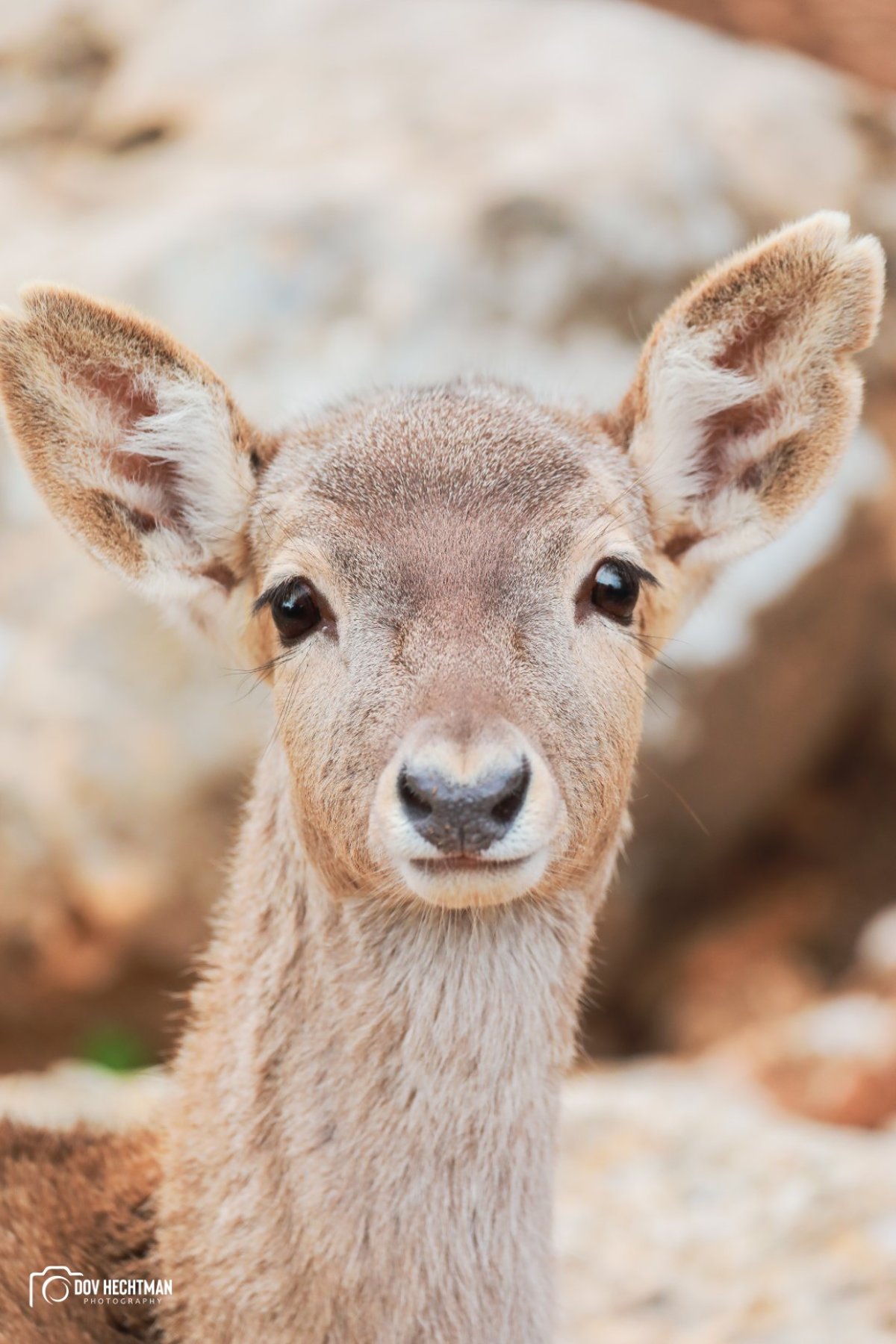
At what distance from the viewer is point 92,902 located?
319 inches

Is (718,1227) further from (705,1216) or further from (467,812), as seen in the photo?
(467,812)

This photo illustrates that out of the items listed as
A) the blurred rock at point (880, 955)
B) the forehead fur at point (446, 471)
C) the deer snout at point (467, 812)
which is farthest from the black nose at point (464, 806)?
the blurred rock at point (880, 955)

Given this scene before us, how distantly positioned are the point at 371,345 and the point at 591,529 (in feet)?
16.1

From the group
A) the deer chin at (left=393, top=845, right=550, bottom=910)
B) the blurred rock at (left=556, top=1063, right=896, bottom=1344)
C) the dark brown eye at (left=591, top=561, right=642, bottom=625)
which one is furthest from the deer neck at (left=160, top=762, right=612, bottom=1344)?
the blurred rock at (left=556, top=1063, right=896, bottom=1344)

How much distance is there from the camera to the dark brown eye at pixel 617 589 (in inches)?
150

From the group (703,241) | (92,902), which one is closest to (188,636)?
(92,902)

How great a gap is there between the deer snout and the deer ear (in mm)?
1335

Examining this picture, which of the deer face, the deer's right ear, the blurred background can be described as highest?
the blurred background

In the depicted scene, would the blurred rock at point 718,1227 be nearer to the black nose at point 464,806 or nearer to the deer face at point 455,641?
the deer face at point 455,641

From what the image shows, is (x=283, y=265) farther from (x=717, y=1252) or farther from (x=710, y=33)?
(x=717, y=1252)

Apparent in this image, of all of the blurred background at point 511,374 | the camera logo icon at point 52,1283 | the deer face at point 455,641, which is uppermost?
the blurred background at point 511,374

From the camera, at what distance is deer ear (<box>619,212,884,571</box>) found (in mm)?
4039

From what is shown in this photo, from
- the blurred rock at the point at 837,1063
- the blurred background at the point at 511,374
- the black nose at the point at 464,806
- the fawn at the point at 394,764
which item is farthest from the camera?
the blurred background at the point at 511,374

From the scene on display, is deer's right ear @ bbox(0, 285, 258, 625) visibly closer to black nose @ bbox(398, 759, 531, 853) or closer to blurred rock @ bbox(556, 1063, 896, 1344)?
black nose @ bbox(398, 759, 531, 853)
